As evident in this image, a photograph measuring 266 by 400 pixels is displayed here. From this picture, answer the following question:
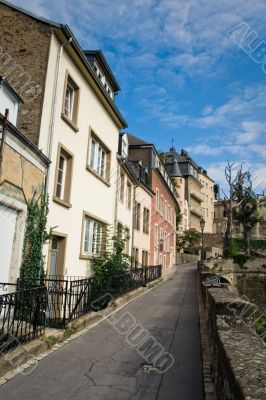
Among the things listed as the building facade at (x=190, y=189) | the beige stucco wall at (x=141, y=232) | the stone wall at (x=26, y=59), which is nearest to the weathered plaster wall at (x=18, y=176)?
the stone wall at (x=26, y=59)

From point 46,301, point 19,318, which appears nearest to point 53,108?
point 46,301

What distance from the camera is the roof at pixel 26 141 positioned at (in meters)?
7.38

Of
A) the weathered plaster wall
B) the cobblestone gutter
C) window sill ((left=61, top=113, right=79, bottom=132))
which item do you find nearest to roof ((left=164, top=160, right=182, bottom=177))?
window sill ((left=61, top=113, right=79, bottom=132))

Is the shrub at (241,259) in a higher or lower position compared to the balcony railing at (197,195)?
lower

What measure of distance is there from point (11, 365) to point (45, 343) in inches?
46.3

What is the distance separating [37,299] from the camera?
6656mm

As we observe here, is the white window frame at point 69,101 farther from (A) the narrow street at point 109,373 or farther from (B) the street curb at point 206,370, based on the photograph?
(B) the street curb at point 206,370

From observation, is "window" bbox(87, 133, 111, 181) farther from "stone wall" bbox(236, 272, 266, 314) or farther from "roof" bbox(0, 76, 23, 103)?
"stone wall" bbox(236, 272, 266, 314)

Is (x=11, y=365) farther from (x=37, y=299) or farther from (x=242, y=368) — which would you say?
(x=242, y=368)

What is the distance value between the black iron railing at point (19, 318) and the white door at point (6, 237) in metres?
0.44

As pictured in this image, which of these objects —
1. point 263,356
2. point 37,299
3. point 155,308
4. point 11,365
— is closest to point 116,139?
point 155,308

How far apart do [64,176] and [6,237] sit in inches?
155

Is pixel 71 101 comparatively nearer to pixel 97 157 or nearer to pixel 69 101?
pixel 69 101

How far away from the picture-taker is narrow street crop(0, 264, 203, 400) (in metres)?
4.51
